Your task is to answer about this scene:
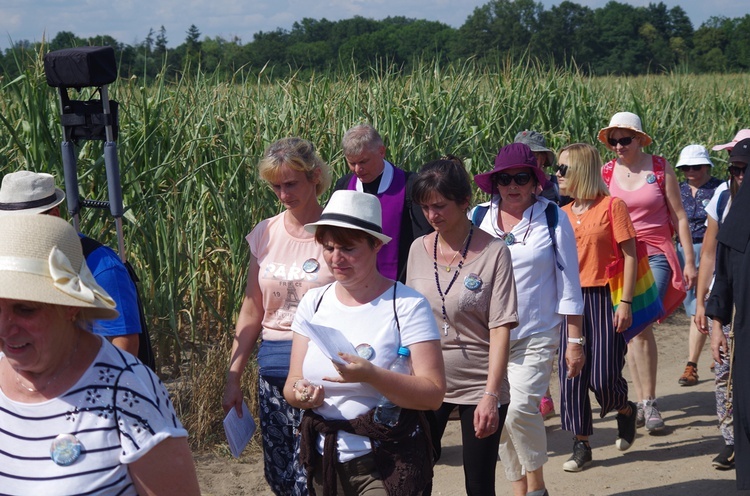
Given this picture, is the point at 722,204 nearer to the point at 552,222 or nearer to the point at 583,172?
the point at 583,172

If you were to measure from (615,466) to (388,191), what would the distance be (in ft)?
7.25

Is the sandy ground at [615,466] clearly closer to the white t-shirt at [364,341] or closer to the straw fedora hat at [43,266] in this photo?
the white t-shirt at [364,341]

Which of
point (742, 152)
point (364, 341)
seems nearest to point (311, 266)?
point (364, 341)

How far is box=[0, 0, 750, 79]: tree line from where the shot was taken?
853 cm

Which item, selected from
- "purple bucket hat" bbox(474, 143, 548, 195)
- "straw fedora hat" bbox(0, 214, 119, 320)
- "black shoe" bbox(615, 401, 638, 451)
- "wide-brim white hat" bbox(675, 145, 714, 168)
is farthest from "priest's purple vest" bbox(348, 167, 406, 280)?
"wide-brim white hat" bbox(675, 145, 714, 168)

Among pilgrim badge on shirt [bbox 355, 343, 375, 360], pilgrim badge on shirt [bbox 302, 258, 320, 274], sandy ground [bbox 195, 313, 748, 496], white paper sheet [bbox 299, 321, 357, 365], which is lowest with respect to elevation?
sandy ground [bbox 195, 313, 748, 496]

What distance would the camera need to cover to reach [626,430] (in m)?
6.00

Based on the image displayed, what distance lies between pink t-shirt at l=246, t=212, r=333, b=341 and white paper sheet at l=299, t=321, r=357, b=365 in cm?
91

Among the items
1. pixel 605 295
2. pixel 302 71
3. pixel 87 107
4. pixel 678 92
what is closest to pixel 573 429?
pixel 605 295

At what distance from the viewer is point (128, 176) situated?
6.52 metres

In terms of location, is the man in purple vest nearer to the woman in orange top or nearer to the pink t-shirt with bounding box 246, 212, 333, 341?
the pink t-shirt with bounding box 246, 212, 333, 341

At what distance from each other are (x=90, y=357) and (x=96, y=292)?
164 millimetres

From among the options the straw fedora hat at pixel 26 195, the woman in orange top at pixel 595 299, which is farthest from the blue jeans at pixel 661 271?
the straw fedora hat at pixel 26 195

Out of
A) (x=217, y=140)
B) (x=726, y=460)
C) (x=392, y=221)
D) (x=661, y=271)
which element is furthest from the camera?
(x=217, y=140)
